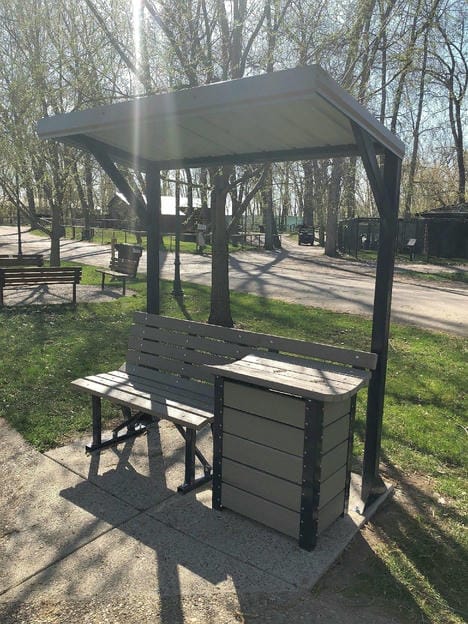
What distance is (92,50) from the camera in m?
8.70

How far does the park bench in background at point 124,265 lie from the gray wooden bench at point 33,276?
200 centimetres

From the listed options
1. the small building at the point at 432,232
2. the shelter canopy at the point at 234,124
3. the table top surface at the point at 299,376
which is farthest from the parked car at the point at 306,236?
the table top surface at the point at 299,376

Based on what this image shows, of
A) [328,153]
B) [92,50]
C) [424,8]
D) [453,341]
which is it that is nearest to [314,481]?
[328,153]

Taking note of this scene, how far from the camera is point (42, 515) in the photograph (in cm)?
325

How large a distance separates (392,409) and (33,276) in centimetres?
797

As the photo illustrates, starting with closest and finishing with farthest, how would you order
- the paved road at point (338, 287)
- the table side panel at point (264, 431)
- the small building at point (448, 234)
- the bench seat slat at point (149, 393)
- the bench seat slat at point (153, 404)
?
1. the table side panel at point (264, 431)
2. the bench seat slat at point (153, 404)
3. the bench seat slat at point (149, 393)
4. the paved road at point (338, 287)
5. the small building at point (448, 234)

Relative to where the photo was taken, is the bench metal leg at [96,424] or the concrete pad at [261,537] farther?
the bench metal leg at [96,424]

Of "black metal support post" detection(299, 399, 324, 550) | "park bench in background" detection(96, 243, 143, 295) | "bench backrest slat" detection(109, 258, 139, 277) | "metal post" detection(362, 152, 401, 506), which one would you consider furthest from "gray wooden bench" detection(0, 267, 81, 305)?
"black metal support post" detection(299, 399, 324, 550)

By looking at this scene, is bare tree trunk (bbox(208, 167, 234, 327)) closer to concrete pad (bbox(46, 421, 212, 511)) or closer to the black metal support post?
concrete pad (bbox(46, 421, 212, 511))

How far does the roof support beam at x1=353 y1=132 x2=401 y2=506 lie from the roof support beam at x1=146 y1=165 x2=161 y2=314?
2.13 meters

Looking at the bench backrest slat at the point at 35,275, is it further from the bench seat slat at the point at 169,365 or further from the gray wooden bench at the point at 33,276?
the bench seat slat at the point at 169,365

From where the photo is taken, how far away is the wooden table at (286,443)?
2881 mm

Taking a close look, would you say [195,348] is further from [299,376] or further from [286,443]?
[286,443]

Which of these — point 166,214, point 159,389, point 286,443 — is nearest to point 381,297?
point 286,443
